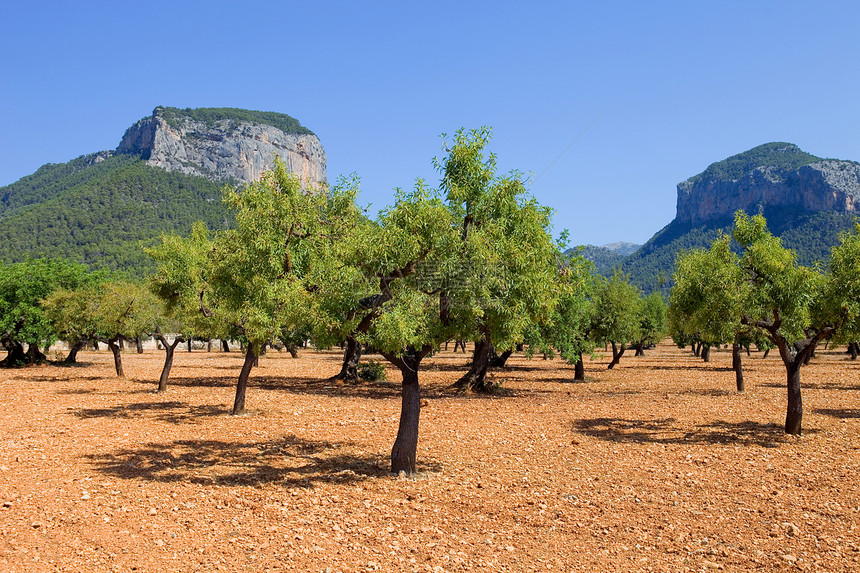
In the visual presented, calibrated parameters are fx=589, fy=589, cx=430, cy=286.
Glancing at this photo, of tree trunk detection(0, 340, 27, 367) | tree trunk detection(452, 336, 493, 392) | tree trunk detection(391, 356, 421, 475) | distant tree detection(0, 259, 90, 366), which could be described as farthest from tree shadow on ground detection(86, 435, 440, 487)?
tree trunk detection(0, 340, 27, 367)

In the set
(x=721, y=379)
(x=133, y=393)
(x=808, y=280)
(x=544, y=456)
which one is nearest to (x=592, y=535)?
(x=544, y=456)

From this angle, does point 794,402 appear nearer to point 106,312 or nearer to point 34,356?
point 106,312

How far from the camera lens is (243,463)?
47.0 ft

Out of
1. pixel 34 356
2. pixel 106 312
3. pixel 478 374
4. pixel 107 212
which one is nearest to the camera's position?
pixel 106 312

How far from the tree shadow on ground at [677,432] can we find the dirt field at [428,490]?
0.41 feet

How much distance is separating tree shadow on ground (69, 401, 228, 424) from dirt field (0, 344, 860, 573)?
13cm

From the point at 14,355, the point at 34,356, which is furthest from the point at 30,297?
the point at 34,356

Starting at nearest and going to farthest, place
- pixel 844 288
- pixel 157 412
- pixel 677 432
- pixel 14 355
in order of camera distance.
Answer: pixel 844 288 < pixel 677 432 < pixel 157 412 < pixel 14 355

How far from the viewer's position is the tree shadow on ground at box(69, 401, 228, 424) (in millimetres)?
20859

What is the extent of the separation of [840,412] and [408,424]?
19.6 metres

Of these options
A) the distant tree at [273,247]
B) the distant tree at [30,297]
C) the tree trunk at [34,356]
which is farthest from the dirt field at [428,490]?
the tree trunk at [34,356]

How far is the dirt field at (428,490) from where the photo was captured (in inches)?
347

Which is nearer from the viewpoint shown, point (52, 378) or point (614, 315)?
point (52, 378)

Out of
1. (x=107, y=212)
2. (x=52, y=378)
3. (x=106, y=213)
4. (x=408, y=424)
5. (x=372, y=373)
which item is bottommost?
(x=52, y=378)
